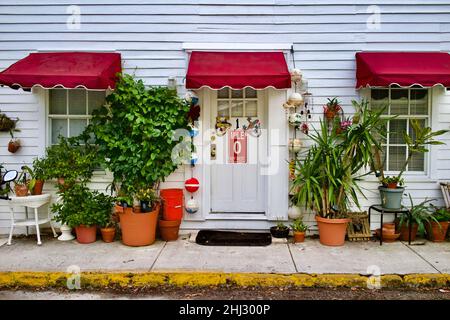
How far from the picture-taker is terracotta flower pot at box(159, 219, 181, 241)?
21.3ft

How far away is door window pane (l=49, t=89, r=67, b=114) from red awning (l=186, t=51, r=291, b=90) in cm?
225

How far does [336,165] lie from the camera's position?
625 cm

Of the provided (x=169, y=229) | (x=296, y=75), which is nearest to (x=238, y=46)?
(x=296, y=75)

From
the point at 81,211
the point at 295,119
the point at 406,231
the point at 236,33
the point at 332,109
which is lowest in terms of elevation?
the point at 406,231

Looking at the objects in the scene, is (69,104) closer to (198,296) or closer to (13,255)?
(13,255)

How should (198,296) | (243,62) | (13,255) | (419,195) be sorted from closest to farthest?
Answer: (198,296), (13,255), (243,62), (419,195)

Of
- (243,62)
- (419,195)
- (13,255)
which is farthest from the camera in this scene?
(419,195)

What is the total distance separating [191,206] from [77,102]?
256 centimetres

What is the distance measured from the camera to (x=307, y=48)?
22.2 feet

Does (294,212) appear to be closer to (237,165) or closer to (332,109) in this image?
(237,165)

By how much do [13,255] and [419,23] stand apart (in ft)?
22.9

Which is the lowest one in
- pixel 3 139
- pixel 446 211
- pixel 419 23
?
pixel 446 211

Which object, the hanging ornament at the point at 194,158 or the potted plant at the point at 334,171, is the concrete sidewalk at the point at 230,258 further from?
the hanging ornament at the point at 194,158

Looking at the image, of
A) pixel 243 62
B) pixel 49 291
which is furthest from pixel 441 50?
pixel 49 291
